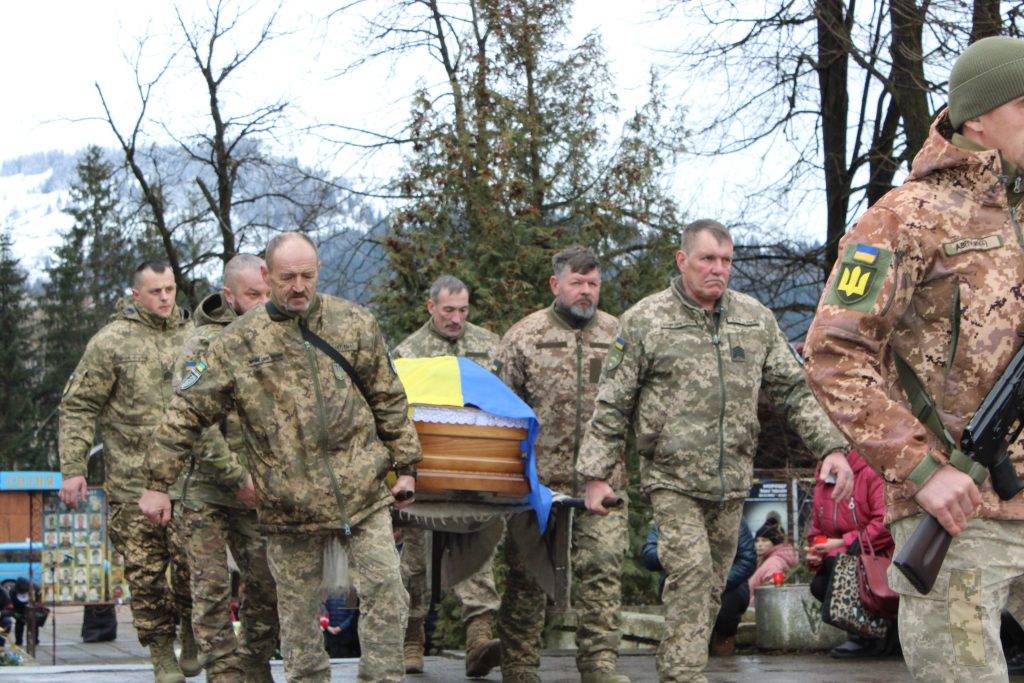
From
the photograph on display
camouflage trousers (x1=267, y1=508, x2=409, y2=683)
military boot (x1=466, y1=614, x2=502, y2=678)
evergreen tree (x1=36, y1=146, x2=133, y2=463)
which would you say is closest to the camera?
camouflage trousers (x1=267, y1=508, x2=409, y2=683)

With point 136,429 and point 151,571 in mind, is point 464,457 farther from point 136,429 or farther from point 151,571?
point 136,429

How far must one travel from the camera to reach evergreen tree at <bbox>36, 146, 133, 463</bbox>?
5919cm

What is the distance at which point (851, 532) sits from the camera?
11.1 m

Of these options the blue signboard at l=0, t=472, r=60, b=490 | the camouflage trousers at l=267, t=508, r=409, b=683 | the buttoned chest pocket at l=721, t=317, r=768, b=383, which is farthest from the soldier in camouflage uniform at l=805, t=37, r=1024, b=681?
the blue signboard at l=0, t=472, r=60, b=490

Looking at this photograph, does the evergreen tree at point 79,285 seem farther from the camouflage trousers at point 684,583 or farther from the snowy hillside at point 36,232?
the camouflage trousers at point 684,583

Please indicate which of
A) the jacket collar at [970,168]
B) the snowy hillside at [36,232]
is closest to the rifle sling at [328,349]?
the jacket collar at [970,168]

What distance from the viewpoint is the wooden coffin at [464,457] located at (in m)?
7.73

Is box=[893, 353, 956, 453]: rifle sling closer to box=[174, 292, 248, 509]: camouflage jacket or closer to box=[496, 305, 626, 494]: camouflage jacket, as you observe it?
box=[174, 292, 248, 509]: camouflage jacket

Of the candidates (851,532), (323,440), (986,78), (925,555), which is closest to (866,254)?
(986,78)

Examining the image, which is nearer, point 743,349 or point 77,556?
point 743,349

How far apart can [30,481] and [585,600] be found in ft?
42.6

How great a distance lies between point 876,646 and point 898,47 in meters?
7.28

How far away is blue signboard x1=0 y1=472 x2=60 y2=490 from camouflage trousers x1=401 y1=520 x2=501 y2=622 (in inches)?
407

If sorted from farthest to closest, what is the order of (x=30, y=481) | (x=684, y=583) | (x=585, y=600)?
1. (x=30, y=481)
2. (x=585, y=600)
3. (x=684, y=583)
